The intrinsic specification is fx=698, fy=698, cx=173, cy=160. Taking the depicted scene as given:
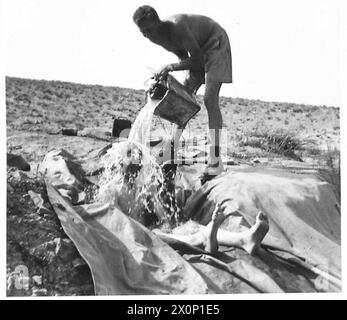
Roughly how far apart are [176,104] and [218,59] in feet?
1.76

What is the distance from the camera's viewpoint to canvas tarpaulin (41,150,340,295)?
4695 mm

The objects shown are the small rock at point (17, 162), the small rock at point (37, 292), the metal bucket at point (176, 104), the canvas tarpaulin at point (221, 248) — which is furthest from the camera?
the metal bucket at point (176, 104)

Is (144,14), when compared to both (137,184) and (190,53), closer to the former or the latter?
(190,53)

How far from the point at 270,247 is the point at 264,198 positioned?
528mm

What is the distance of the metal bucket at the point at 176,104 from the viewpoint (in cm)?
570

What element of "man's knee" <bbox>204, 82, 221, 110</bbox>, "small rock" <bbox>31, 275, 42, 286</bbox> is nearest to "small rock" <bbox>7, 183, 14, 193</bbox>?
"small rock" <bbox>31, 275, 42, 286</bbox>

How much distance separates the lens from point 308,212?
5535 mm

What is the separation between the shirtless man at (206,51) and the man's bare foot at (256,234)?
1.05 metres

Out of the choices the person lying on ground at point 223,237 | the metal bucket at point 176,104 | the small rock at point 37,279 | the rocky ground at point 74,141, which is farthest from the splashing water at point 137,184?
the small rock at point 37,279

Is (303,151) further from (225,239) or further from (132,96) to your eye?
(132,96)

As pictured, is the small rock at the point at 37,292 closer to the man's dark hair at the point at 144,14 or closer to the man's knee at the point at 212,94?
the man's knee at the point at 212,94

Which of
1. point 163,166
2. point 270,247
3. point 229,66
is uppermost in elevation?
point 229,66

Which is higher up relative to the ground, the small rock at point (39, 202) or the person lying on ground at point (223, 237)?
the small rock at point (39, 202)
